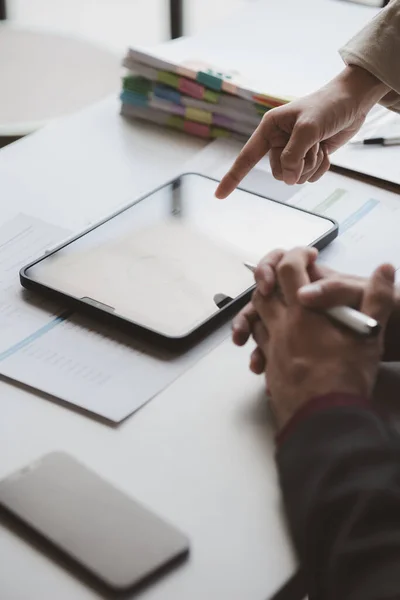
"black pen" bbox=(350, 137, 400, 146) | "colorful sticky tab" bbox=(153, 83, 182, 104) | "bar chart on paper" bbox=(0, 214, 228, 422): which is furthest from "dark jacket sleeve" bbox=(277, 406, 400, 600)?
"colorful sticky tab" bbox=(153, 83, 182, 104)

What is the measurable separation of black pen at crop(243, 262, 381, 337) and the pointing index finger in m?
0.39

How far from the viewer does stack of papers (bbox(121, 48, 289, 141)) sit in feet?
4.75

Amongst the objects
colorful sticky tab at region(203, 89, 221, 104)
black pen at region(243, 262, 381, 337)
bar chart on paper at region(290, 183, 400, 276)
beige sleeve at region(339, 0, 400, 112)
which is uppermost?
beige sleeve at region(339, 0, 400, 112)

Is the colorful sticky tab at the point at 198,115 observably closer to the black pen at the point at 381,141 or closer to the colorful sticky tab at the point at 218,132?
the colorful sticky tab at the point at 218,132

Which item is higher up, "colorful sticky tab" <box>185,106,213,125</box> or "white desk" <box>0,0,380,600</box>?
"colorful sticky tab" <box>185,106,213,125</box>

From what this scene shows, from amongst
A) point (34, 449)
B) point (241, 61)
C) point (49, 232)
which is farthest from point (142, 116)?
point (34, 449)

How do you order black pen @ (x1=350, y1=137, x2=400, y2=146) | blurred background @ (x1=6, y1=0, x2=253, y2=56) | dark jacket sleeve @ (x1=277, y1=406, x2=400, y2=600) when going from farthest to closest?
blurred background @ (x1=6, y1=0, x2=253, y2=56) → black pen @ (x1=350, y1=137, x2=400, y2=146) → dark jacket sleeve @ (x1=277, y1=406, x2=400, y2=600)

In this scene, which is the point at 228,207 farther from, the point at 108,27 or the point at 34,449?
the point at 108,27

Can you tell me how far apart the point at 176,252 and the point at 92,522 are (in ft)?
1.49

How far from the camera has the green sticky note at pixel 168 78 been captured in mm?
1498

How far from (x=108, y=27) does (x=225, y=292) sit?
3.05 meters

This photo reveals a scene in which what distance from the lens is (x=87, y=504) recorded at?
0.78 meters

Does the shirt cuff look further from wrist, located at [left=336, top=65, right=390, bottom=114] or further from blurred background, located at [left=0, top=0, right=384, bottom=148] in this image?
blurred background, located at [left=0, top=0, right=384, bottom=148]

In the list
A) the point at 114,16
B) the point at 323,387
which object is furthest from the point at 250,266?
the point at 114,16
